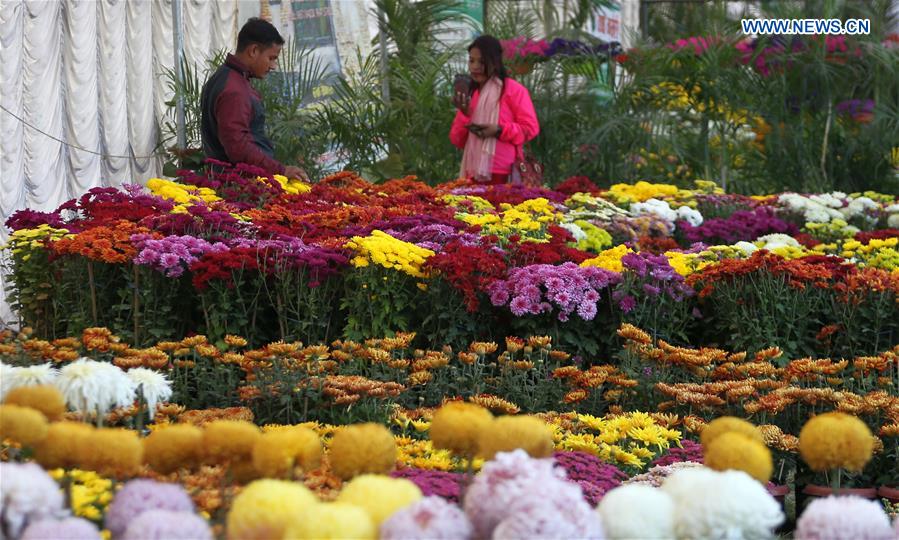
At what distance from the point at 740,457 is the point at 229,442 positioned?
2.31ft

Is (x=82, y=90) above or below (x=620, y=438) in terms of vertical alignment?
above

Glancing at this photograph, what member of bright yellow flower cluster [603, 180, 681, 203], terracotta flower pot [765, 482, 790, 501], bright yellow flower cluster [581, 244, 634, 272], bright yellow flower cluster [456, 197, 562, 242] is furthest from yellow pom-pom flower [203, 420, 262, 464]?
bright yellow flower cluster [603, 180, 681, 203]

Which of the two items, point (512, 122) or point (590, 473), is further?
point (512, 122)

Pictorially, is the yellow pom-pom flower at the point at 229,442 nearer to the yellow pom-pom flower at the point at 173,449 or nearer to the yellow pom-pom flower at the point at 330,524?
the yellow pom-pom flower at the point at 173,449

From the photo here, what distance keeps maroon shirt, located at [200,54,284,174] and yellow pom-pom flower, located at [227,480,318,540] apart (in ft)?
16.7

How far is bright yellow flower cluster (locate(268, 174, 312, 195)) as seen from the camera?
6.85 m

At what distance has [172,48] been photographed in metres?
10.3

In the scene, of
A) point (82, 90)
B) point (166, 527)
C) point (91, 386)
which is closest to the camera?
point (166, 527)

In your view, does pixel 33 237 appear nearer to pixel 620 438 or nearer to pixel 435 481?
pixel 620 438

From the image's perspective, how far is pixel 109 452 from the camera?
1753 millimetres

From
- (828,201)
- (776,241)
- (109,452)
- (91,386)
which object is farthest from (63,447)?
(828,201)

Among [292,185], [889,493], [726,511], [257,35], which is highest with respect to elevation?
[257,35]

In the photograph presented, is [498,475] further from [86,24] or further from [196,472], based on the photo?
[86,24]

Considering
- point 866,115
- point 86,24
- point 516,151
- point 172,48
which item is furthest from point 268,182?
point 866,115
